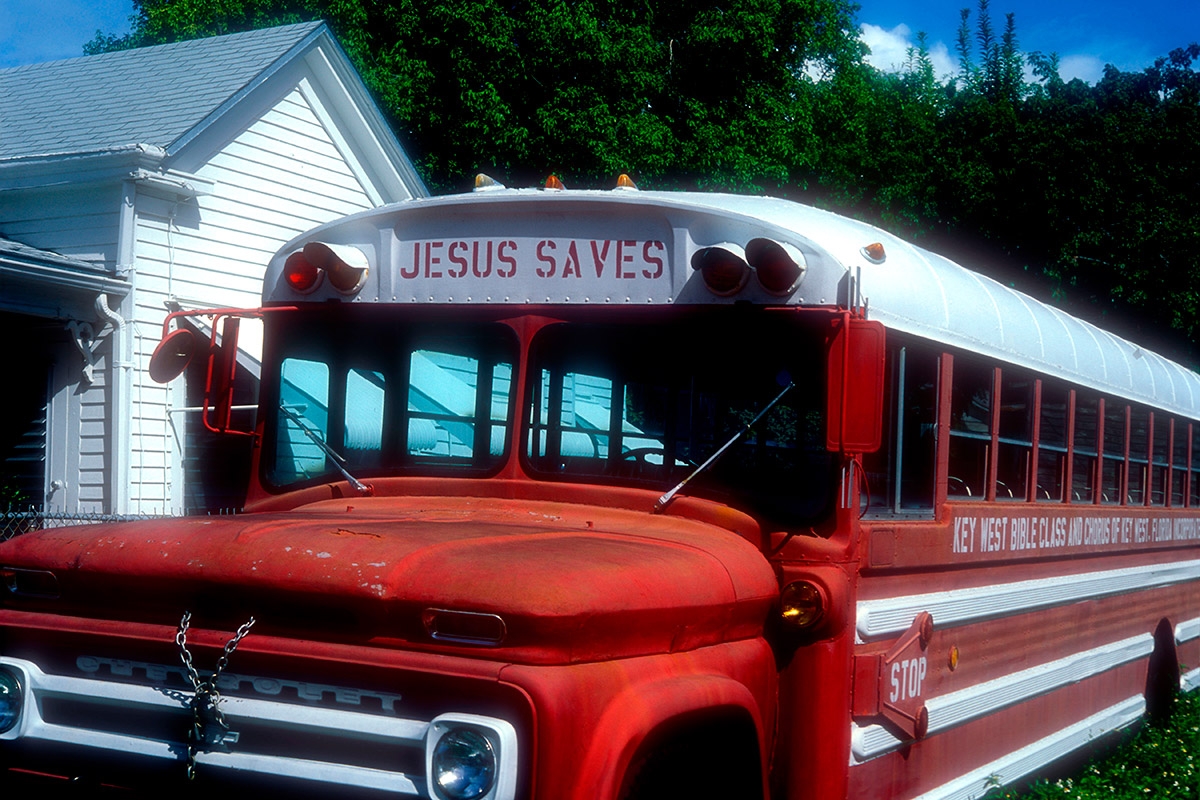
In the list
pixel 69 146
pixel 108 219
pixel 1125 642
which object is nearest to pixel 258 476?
pixel 1125 642

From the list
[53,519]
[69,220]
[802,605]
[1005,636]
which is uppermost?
[69,220]

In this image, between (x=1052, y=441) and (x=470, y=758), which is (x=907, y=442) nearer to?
(x=1052, y=441)

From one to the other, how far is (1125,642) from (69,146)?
404 inches

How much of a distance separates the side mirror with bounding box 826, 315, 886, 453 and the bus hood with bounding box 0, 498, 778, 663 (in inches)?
18.9

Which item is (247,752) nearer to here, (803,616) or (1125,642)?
(803,616)

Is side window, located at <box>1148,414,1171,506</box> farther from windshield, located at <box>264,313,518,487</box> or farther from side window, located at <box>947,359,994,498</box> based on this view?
windshield, located at <box>264,313,518,487</box>

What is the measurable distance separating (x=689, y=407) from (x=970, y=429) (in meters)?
1.76

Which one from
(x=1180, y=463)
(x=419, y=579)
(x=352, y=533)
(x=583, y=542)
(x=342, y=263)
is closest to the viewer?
(x=419, y=579)

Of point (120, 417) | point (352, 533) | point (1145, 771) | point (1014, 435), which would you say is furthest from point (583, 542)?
point (120, 417)

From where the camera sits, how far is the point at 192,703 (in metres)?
3.23

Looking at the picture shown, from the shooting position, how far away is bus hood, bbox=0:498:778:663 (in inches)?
120

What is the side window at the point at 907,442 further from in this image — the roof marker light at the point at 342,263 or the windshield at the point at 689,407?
the roof marker light at the point at 342,263

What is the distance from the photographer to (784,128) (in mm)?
24250

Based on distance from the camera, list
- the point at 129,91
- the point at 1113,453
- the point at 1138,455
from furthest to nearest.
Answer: the point at 129,91
the point at 1138,455
the point at 1113,453
